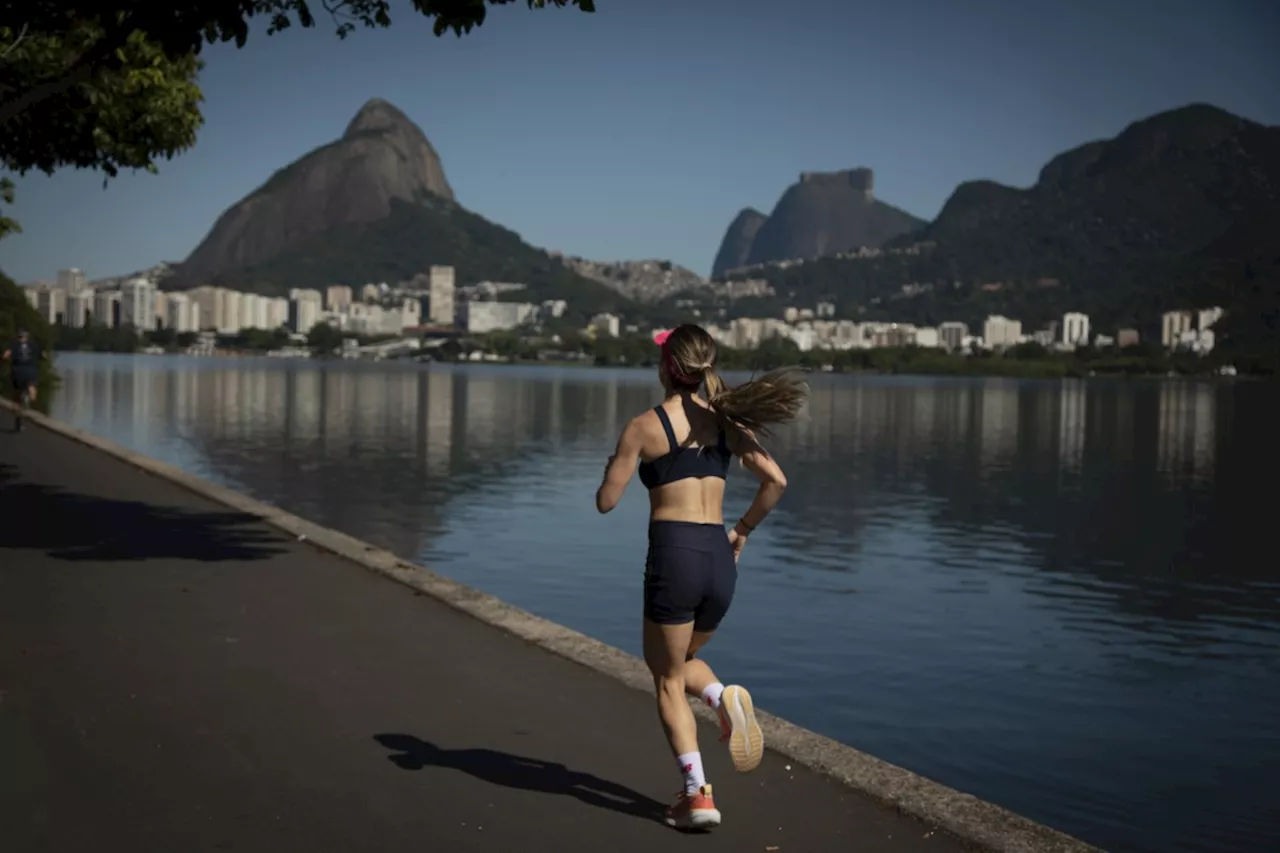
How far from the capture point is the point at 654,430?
5164 mm

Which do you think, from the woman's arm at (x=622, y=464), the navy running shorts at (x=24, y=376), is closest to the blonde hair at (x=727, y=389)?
the woman's arm at (x=622, y=464)

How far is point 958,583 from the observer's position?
16734 mm

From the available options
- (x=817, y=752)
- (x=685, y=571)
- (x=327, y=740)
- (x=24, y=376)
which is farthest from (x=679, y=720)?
(x=24, y=376)

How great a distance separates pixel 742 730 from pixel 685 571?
0.63 metres

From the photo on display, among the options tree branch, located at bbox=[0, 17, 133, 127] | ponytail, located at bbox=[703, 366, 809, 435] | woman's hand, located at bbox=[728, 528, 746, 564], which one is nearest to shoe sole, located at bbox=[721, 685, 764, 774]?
woman's hand, located at bbox=[728, 528, 746, 564]

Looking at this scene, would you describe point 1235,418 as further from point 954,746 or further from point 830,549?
point 954,746

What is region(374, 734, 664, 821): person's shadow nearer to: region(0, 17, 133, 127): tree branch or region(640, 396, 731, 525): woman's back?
region(640, 396, 731, 525): woman's back

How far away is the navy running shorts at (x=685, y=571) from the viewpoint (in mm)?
5121

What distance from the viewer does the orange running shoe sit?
197 inches

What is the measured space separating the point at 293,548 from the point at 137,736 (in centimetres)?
621

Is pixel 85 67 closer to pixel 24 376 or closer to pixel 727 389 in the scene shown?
pixel 727 389

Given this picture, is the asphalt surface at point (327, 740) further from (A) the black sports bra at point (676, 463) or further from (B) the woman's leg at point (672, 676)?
(A) the black sports bra at point (676, 463)

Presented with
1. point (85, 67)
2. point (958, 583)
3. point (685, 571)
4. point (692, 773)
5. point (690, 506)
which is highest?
point (85, 67)

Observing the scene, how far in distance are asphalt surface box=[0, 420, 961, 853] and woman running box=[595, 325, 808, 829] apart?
323 mm
